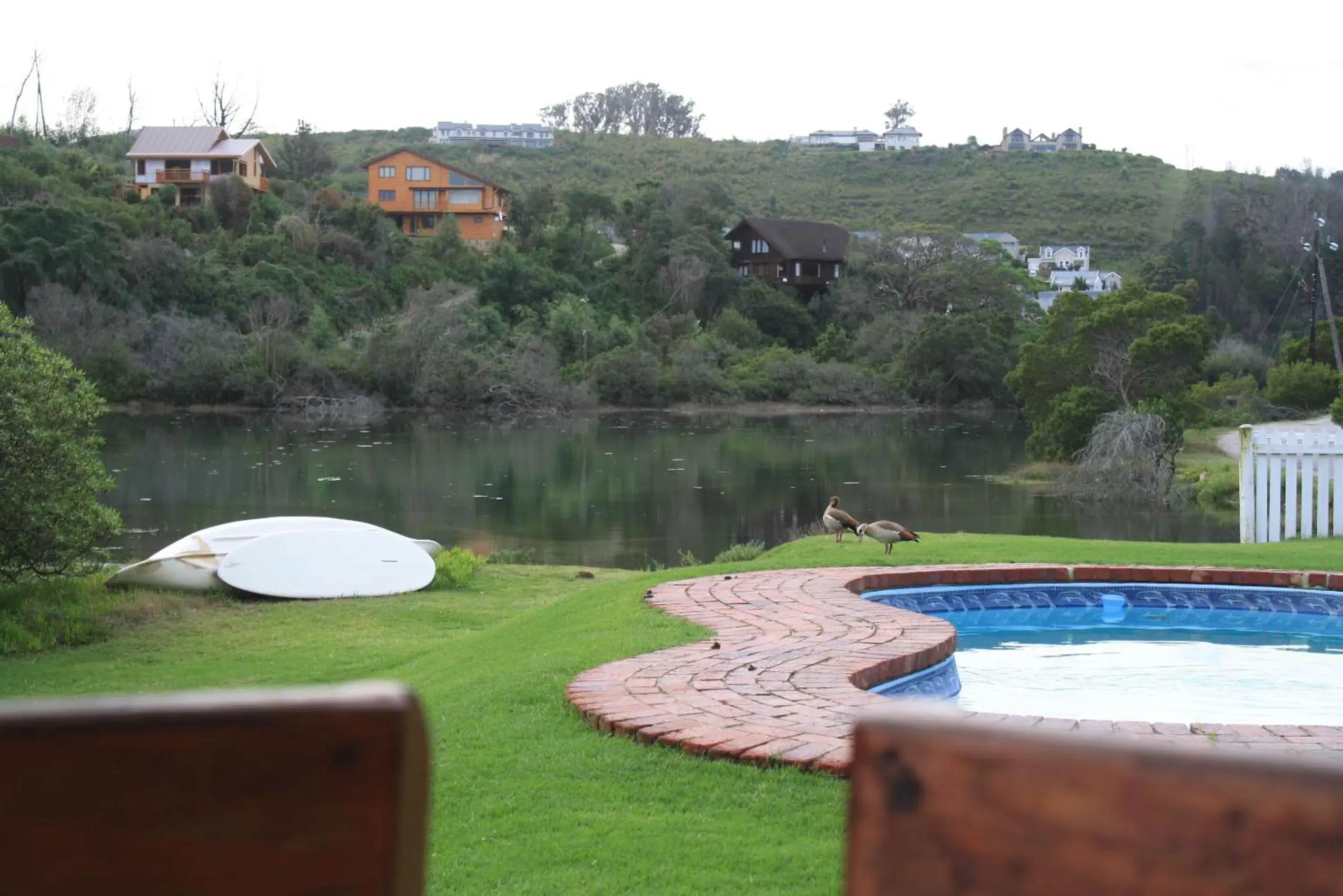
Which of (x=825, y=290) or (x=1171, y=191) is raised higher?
(x=1171, y=191)

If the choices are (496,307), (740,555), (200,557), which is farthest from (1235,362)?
(200,557)

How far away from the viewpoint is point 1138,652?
28.6 ft

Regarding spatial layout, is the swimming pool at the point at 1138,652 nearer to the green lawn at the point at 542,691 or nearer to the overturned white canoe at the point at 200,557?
the green lawn at the point at 542,691

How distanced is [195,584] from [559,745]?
842cm

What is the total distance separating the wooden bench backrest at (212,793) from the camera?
795 millimetres

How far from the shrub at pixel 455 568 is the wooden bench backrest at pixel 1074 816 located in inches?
516

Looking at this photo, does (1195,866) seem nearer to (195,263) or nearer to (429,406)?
(429,406)

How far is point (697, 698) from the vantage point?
5738 mm

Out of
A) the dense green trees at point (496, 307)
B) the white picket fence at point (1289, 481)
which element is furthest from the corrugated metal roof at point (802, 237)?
the white picket fence at point (1289, 481)

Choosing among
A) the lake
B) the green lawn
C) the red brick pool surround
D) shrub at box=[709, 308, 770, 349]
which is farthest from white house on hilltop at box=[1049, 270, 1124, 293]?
the red brick pool surround

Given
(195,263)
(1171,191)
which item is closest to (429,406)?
(195,263)

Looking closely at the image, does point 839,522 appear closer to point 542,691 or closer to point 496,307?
point 542,691

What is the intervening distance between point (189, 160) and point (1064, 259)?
47.8m

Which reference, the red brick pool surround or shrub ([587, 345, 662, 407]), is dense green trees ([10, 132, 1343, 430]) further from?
the red brick pool surround
